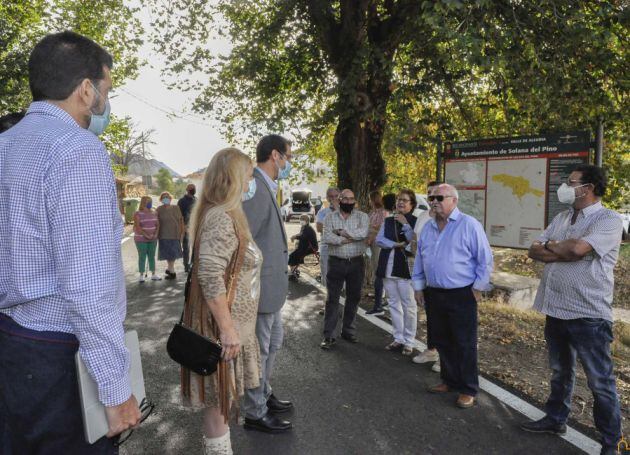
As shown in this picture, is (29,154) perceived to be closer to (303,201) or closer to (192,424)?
→ (192,424)

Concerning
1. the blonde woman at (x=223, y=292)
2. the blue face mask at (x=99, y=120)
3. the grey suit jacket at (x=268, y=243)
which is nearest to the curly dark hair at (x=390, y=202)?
the grey suit jacket at (x=268, y=243)

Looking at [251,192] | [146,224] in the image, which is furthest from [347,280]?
[146,224]

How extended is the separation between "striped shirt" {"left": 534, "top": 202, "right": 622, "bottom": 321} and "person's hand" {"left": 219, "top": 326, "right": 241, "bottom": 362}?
249 centimetres

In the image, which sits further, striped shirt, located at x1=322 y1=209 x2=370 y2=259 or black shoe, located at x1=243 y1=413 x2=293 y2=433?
striped shirt, located at x1=322 y1=209 x2=370 y2=259

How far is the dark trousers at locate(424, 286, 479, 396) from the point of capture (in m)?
4.23

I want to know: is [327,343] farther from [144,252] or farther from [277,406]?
[144,252]

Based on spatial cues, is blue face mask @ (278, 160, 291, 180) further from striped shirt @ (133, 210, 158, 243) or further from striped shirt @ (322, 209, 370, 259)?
striped shirt @ (133, 210, 158, 243)

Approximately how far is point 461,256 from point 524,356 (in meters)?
1.95

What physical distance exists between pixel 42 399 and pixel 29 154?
85 centimetres

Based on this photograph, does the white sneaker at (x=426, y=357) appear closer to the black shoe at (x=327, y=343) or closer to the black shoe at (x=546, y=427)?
the black shoe at (x=327, y=343)

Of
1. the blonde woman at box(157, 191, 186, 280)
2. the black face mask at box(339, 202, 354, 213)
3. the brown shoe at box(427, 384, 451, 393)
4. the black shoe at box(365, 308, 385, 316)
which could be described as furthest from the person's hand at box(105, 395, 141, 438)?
the blonde woman at box(157, 191, 186, 280)

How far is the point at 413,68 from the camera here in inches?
330

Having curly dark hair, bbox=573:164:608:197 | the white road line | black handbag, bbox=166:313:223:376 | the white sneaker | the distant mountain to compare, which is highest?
the distant mountain

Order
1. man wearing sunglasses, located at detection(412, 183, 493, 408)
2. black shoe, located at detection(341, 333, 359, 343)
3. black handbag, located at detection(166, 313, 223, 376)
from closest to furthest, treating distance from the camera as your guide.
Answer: black handbag, located at detection(166, 313, 223, 376) < man wearing sunglasses, located at detection(412, 183, 493, 408) < black shoe, located at detection(341, 333, 359, 343)
